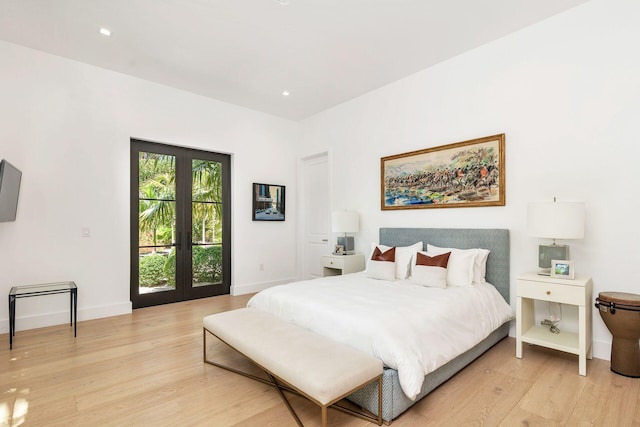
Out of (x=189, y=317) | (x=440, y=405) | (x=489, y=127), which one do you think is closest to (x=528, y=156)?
(x=489, y=127)

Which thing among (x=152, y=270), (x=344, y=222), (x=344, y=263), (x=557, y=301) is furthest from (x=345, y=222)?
(x=152, y=270)

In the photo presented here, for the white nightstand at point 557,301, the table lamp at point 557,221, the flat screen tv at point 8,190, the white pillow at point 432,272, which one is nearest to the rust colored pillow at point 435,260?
the white pillow at point 432,272

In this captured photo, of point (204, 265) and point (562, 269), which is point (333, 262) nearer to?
point (204, 265)

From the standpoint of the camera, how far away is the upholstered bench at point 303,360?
162 cm

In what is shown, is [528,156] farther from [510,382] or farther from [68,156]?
[68,156]

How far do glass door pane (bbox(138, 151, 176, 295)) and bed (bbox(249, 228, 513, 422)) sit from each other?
86.7 inches

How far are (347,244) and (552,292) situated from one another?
8.89ft

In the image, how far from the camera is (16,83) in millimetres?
3441

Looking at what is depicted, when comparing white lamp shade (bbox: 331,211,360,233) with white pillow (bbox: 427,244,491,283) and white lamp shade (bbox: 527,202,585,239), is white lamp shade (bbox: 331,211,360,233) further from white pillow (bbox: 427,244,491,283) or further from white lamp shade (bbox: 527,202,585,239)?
white lamp shade (bbox: 527,202,585,239)

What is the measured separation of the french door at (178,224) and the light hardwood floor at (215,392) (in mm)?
1473

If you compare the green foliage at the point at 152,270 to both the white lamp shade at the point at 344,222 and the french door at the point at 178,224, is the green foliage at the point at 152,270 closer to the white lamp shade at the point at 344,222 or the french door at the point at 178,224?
the french door at the point at 178,224

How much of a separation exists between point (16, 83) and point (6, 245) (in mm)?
1778

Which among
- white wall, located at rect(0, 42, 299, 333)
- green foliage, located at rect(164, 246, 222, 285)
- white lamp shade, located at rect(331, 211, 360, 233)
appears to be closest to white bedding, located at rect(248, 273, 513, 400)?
white lamp shade, located at rect(331, 211, 360, 233)

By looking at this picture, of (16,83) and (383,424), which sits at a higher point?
(16,83)
